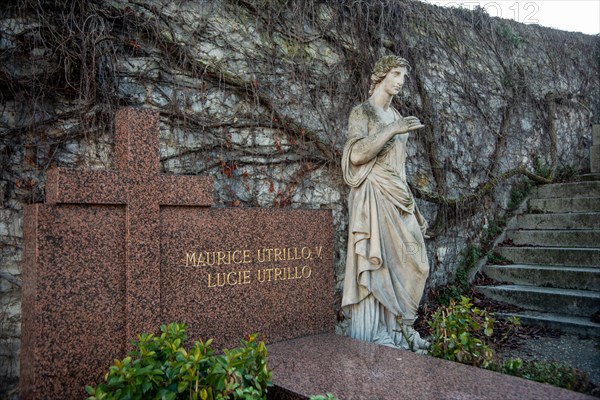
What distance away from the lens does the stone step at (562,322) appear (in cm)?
450

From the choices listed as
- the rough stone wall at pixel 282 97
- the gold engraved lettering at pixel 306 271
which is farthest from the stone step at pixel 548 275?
the gold engraved lettering at pixel 306 271

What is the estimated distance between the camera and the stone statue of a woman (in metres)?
3.63

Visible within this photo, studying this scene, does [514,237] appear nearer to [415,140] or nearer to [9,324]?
[415,140]

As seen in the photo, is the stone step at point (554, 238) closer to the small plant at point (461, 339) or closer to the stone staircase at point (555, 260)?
the stone staircase at point (555, 260)

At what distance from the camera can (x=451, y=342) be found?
3.16 meters

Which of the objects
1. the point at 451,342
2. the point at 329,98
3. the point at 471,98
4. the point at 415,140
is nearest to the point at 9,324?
the point at 451,342

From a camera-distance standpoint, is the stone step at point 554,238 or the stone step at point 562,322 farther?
the stone step at point 554,238

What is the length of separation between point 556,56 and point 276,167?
5.94 metres

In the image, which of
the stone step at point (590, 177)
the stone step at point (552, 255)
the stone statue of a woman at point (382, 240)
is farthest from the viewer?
the stone step at point (590, 177)

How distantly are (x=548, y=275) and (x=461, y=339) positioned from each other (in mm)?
3007

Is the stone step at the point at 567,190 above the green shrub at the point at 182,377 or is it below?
above

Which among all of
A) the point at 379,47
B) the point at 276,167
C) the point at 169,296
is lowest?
the point at 169,296

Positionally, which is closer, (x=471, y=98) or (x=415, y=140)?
(x=415, y=140)

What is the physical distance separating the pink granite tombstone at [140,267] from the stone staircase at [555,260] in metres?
2.80
